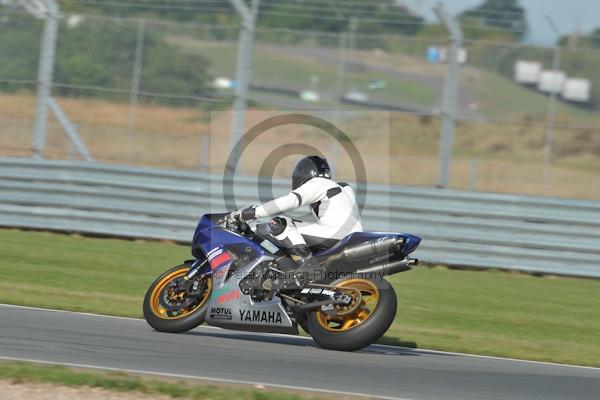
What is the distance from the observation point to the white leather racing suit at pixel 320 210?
8633 mm

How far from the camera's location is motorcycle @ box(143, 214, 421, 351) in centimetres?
842

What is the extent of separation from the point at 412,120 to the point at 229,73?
7.93 metres

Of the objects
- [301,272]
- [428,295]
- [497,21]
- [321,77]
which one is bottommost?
[428,295]

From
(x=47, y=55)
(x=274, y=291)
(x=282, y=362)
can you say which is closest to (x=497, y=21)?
(x=47, y=55)

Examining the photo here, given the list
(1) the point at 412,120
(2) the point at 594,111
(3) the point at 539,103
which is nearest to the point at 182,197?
(2) the point at 594,111

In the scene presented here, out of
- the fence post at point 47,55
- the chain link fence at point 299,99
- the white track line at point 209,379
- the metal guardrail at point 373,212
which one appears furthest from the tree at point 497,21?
the white track line at point 209,379

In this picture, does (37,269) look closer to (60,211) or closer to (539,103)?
(60,211)

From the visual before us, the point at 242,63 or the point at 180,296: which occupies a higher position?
the point at 242,63

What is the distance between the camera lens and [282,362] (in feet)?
26.3

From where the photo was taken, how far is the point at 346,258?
8508mm

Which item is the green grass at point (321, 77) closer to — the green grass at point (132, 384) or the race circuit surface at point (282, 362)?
the race circuit surface at point (282, 362)

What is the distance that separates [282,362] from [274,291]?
885 millimetres

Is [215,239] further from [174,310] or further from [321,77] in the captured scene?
[321,77]

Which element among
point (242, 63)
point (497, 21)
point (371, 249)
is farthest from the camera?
point (497, 21)
